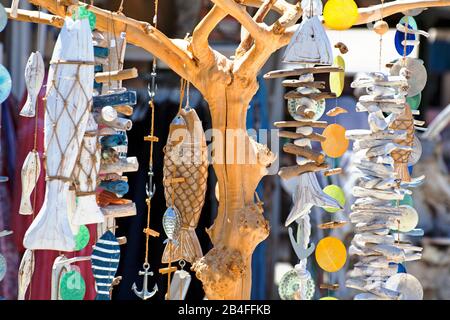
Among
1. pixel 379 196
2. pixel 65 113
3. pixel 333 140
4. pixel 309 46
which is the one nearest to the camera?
pixel 65 113

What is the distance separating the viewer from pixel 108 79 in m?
2.29

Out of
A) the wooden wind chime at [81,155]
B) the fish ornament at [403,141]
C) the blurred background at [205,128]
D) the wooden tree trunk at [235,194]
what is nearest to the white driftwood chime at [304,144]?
the wooden tree trunk at [235,194]

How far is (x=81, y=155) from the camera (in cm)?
209

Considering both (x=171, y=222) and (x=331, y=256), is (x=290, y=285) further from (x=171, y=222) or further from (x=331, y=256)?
(x=171, y=222)

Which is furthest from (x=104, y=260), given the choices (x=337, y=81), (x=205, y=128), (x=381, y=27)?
(x=205, y=128)

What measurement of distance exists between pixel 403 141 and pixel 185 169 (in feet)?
1.87

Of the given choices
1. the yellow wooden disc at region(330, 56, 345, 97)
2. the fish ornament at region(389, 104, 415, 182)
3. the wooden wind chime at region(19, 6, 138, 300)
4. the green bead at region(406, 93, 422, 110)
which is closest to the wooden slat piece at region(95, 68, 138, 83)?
the wooden wind chime at region(19, 6, 138, 300)

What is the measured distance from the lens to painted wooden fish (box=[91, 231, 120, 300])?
7.38ft

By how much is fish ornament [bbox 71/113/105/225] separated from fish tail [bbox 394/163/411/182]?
0.91m

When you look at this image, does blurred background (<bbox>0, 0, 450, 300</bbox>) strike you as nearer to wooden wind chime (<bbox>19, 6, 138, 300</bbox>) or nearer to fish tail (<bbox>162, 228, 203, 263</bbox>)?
fish tail (<bbox>162, 228, 203, 263</bbox>)

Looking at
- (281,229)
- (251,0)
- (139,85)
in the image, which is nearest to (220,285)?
(251,0)

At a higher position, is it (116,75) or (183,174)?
(116,75)

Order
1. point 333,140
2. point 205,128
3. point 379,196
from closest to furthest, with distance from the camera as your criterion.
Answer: point 379,196
point 333,140
point 205,128
